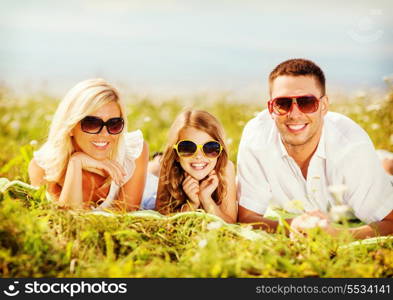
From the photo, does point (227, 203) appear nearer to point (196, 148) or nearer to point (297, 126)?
point (196, 148)

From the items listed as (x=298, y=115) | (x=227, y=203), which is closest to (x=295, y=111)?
(x=298, y=115)

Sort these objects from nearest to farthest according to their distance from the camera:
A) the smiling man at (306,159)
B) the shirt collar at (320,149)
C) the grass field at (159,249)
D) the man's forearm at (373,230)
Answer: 1. the grass field at (159,249)
2. the man's forearm at (373,230)
3. the smiling man at (306,159)
4. the shirt collar at (320,149)

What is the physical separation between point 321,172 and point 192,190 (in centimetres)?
64

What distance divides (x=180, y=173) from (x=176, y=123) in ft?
0.82

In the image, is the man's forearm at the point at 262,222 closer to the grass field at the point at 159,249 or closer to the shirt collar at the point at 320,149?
the grass field at the point at 159,249

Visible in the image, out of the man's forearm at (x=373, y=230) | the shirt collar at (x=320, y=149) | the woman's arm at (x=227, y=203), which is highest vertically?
the shirt collar at (x=320, y=149)

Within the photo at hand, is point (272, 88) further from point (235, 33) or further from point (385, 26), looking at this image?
point (235, 33)

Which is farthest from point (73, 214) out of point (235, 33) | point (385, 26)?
point (235, 33)

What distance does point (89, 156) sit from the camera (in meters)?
2.46

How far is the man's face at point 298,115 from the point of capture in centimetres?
241

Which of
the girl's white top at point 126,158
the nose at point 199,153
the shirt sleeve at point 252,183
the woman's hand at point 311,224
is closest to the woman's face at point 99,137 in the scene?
the girl's white top at point 126,158

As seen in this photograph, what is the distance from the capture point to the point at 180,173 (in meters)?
2.60

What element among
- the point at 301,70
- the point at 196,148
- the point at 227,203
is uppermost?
the point at 301,70

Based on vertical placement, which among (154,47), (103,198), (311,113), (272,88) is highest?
(154,47)
